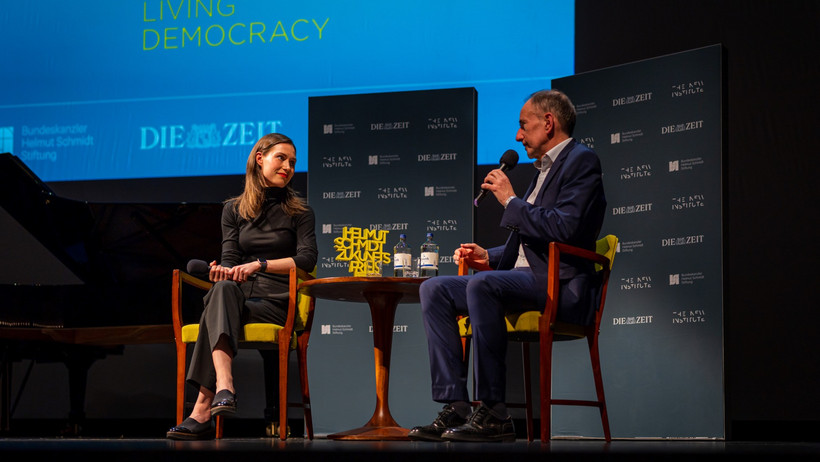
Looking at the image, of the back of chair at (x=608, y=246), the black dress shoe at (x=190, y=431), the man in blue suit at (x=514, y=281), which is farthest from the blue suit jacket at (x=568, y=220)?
the black dress shoe at (x=190, y=431)

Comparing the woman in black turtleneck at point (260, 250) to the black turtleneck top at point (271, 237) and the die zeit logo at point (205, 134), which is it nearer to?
the black turtleneck top at point (271, 237)

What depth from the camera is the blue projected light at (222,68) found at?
545cm

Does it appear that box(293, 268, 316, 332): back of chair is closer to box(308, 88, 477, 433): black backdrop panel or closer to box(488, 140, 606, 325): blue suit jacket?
box(308, 88, 477, 433): black backdrop panel

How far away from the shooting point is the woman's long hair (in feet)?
13.1

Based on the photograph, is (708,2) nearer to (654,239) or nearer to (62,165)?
(654,239)

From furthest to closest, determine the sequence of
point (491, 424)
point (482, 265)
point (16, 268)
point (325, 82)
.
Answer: point (325, 82) → point (16, 268) → point (482, 265) → point (491, 424)

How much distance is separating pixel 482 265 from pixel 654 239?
4.31 feet

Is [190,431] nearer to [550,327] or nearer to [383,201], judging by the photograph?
[550,327]

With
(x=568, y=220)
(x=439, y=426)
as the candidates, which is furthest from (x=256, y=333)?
(x=568, y=220)

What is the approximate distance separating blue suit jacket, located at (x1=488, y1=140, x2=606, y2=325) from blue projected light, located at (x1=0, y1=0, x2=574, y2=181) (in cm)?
206

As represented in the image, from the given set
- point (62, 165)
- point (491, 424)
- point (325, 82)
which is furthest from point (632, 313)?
point (62, 165)

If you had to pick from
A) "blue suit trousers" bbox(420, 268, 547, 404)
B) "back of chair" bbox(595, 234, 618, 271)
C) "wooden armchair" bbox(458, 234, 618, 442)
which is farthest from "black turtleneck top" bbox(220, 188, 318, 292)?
"back of chair" bbox(595, 234, 618, 271)

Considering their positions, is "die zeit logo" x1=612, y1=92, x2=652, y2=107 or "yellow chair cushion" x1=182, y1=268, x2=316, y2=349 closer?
"yellow chair cushion" x1=182, y1=268, x2=316, y2=349

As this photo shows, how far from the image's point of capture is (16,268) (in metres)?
4.96
